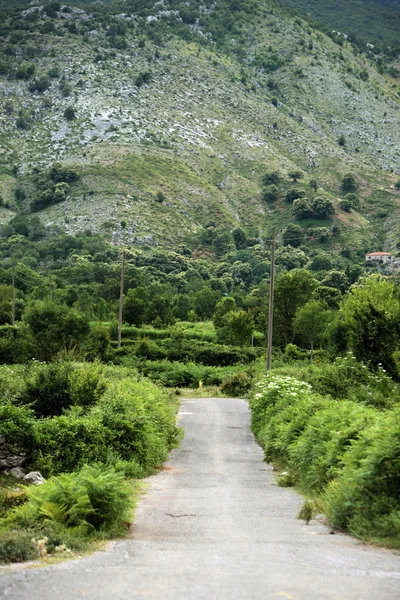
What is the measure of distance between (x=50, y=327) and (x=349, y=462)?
56.5 meters

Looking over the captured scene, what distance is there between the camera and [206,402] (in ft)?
179

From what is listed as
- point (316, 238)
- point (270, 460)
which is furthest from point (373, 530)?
point (316, 238)

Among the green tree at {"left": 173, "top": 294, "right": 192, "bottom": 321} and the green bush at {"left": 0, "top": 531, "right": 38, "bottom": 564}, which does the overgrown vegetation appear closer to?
the green bush at {"left": 0, "top": 531, "right": 38, "bottom": 564}

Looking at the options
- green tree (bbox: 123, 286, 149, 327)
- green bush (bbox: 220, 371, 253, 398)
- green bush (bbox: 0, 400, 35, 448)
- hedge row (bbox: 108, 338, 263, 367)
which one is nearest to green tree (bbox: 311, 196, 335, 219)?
green tree (bbox: 123, 286, 149, 327)

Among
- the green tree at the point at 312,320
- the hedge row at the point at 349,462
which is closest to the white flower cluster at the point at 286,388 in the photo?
the hedge row at the point at 349,462

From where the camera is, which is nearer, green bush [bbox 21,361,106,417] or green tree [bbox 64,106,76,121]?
green bush [bbox 21,361,106,417]

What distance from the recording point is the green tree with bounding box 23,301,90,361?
69188mm

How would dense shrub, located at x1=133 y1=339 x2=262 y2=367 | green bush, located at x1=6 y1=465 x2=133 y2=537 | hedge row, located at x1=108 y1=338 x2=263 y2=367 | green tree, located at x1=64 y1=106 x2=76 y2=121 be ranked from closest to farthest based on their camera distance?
green bush, located at x1=6 y1=465 x2=133 y2=537
hedge row, located at x1=108 y1=338 x2=263 y2=367
dense shrub, located at x1=133 y1=339 x2=262 y2=367
green tree, located at x1=64 y1=106 x2=76 y2=121

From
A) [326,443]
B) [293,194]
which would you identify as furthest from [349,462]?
[293,194]

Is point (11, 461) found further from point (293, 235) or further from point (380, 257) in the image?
point (293, 235)

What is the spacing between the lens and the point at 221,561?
1095cm

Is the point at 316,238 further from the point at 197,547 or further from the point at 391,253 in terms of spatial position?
the point at 197,547

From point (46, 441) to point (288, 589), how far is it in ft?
49.4

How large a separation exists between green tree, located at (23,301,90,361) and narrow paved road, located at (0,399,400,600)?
49.7m
